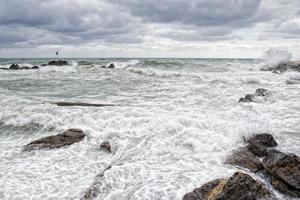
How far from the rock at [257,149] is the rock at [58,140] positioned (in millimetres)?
4613

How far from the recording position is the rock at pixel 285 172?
6180mm

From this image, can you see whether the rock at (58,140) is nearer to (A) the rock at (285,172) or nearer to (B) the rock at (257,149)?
(B) the rock at (257,149)

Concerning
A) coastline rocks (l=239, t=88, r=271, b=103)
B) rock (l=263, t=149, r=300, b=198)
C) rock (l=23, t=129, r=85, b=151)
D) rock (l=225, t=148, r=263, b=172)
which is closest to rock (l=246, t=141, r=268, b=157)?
rock (l=225, t=148, r=263, b=172)

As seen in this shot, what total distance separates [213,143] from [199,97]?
283 inches

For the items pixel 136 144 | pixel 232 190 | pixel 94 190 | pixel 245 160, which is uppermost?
pixel 232 190

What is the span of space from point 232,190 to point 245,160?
6.40 ft

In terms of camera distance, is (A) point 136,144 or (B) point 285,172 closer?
(B) point 285,172

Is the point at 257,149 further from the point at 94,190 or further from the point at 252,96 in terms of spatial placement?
the point at 252,96

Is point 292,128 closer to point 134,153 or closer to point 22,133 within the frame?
point 134,153

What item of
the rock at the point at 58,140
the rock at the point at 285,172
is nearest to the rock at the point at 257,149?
A: the rock at the point at 285,172

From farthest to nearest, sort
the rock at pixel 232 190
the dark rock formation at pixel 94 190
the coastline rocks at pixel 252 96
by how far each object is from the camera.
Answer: the coastline rocks at pixel 252 96, the dark rock formation at pixel 94 190, the rock at pixel 232 190

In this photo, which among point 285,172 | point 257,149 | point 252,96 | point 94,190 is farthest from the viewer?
point 252,96

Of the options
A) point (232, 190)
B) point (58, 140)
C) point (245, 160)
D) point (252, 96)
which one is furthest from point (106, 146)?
point (252, 96)

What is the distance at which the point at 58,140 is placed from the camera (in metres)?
9.16
